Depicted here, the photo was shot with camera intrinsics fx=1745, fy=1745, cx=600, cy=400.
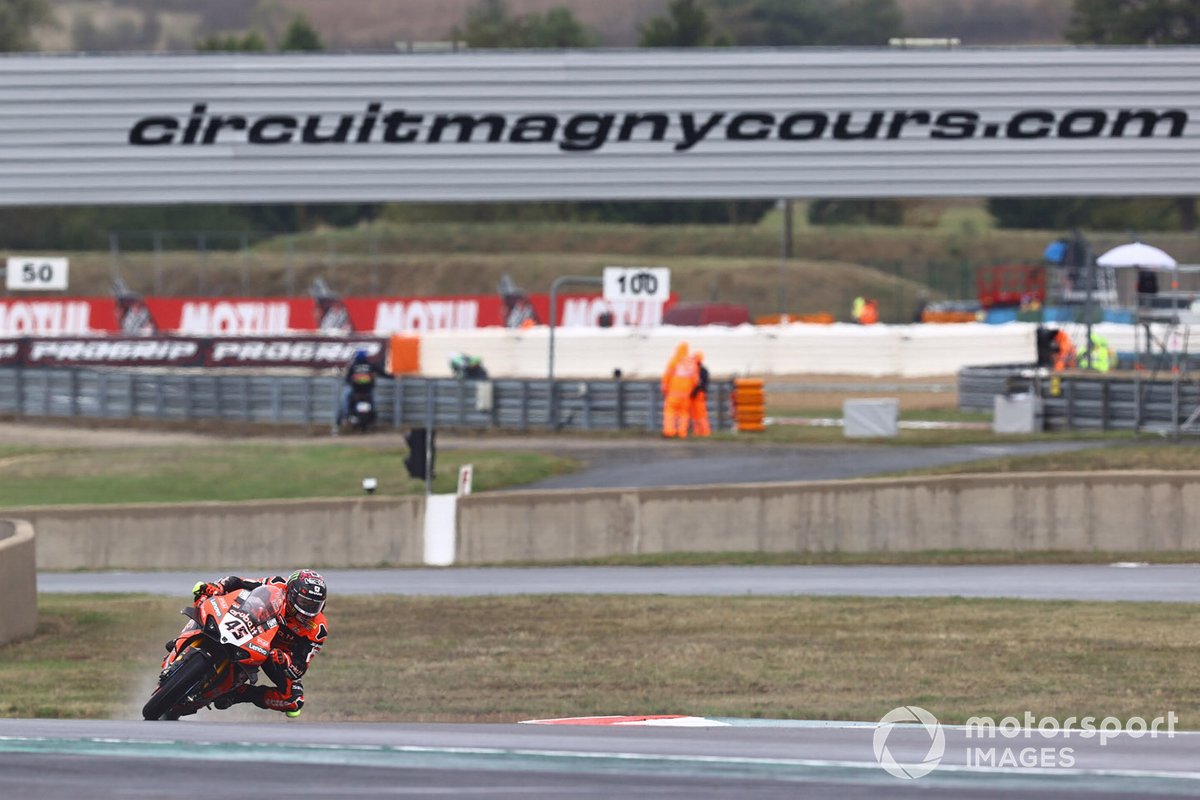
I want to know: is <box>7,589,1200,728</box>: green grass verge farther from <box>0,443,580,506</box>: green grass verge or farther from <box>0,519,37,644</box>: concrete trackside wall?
<box>0,443,580,506</box>: green grass verge

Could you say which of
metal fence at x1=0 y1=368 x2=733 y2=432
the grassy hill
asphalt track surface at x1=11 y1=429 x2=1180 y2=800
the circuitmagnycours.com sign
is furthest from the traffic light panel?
the grassy hill

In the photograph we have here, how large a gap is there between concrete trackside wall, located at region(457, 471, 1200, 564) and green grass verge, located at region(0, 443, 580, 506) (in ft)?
13.0

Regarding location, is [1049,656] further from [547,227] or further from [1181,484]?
[547,227]

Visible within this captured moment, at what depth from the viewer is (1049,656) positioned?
13.1 metres

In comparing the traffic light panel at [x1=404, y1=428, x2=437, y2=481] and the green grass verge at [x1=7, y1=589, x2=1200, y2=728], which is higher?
the traffic light panel at [x1=404, y1=428, x2=437, y2=481]

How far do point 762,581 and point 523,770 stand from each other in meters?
14.1

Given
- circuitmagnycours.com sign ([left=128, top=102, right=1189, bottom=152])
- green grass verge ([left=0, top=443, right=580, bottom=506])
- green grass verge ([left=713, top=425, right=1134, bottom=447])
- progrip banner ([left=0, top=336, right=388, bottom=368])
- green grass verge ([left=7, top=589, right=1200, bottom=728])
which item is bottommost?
green grass verge ([left=7, top=589, right=1200, bottom=728])

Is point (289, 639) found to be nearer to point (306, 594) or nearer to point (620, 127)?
point (306, 594)

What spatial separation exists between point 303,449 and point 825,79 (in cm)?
1298

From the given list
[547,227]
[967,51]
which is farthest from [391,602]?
[547,227]

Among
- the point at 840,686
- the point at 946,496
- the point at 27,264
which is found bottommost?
the point at 840,686

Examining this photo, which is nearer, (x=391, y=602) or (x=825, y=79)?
(x=391, y=602)

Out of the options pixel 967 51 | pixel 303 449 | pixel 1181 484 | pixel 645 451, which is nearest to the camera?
pixel 1181 484

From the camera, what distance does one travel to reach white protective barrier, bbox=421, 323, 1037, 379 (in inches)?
1645
